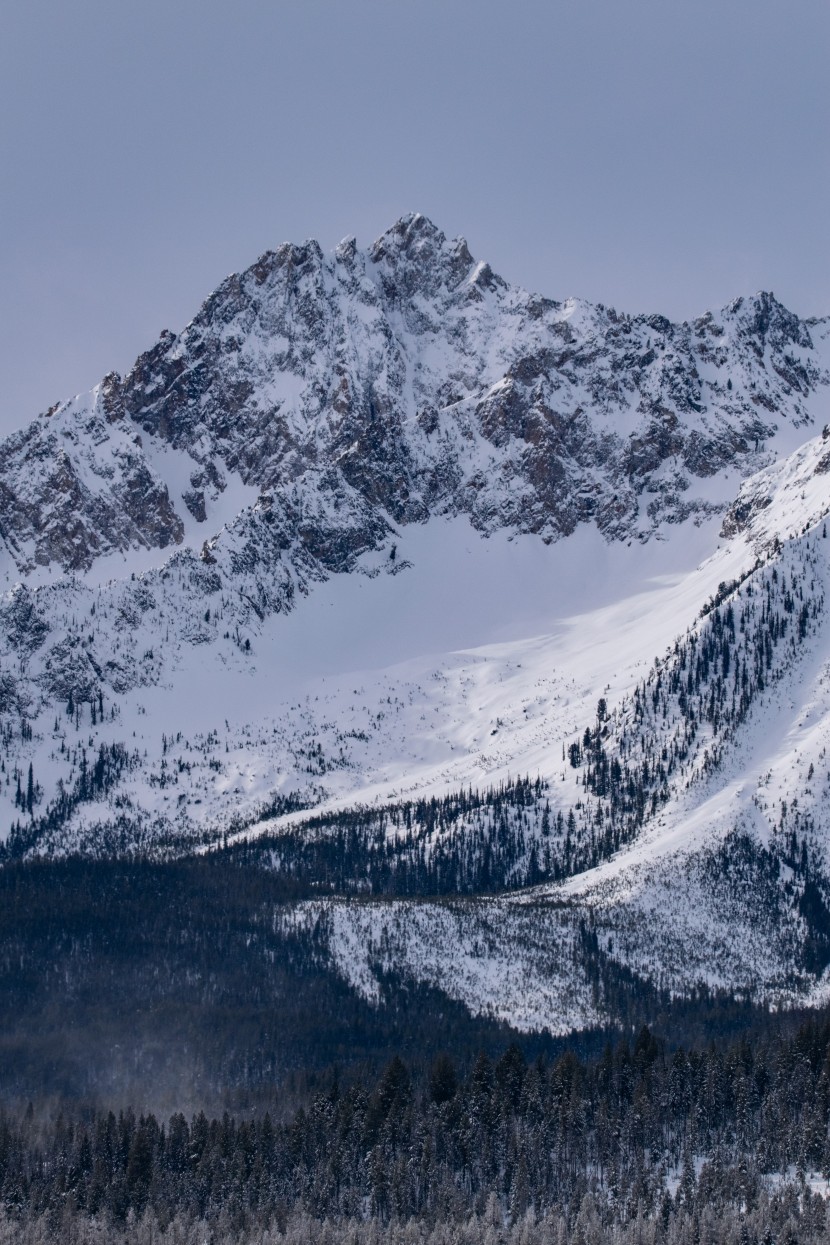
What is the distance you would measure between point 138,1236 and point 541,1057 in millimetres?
49968

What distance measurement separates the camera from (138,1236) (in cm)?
15462

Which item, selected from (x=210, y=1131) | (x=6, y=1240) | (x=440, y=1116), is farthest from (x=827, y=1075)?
(x=6, y=1240)

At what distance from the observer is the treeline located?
156000mm

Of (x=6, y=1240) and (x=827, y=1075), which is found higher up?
(x=827, y=1075)

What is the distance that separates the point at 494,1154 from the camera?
166750 mm

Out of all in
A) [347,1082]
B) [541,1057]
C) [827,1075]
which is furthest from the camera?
[347,1082]

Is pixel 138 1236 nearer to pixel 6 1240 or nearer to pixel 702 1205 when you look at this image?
pixel 6 1240

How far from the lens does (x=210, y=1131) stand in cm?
17462

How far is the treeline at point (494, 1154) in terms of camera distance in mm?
156000

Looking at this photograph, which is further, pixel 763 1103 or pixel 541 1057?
pixel 541 1057

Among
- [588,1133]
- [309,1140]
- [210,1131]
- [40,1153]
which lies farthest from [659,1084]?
[40,1153]

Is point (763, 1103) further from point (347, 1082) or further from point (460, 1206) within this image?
point (347, 1082)

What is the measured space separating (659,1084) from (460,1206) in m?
28.0

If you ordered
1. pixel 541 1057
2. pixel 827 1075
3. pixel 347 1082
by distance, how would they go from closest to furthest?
pixel 827 1075 < pixel 541 1057 < pixel 347 1082
